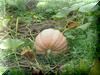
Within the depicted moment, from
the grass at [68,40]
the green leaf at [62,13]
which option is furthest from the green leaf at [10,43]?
the green leaf at [62,13]

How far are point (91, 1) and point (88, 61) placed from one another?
23cm

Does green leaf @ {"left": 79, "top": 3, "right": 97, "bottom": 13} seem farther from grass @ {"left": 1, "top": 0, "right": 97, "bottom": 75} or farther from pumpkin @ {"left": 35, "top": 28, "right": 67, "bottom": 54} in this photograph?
pumpkin @ {"left": 35, "top": 28, "right": 67, "bottom": 54}

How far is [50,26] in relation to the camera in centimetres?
124

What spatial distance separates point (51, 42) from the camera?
1165 millimetres

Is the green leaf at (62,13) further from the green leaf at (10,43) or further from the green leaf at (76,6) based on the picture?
the green leaf at (10,43)

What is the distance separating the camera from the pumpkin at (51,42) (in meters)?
1.17

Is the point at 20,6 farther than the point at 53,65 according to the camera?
Yes

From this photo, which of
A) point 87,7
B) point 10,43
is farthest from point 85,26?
point 10,43

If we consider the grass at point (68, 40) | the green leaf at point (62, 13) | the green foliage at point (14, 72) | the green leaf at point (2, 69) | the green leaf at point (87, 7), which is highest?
the green leaf at point (87, 7)

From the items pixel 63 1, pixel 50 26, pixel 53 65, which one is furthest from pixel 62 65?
pixel 63 1

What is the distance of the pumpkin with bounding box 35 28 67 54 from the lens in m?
1.17

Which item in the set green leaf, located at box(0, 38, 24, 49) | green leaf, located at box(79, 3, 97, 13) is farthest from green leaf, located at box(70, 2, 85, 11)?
green leaf, located at box(0, 38, 24, 49)

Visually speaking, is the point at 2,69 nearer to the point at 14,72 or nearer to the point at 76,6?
the point at 14,72

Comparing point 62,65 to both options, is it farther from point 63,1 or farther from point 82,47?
point 63,1
